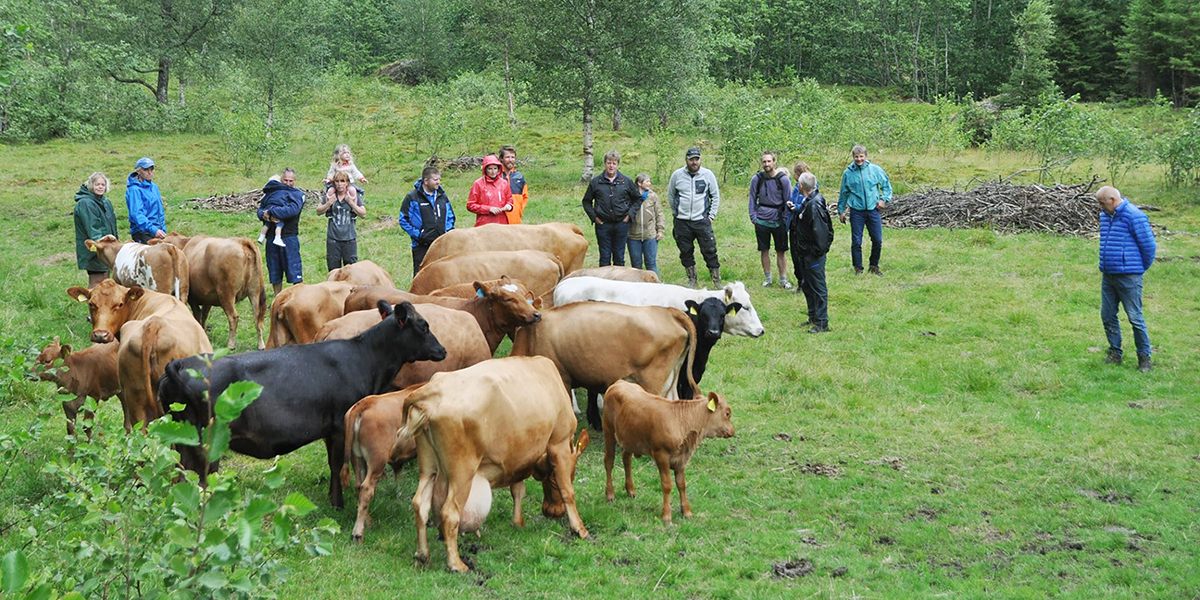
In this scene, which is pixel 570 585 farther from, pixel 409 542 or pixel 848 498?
pixel 848 498

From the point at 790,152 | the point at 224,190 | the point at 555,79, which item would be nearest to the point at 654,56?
the point at 555,79

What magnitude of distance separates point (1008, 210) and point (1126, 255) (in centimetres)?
915

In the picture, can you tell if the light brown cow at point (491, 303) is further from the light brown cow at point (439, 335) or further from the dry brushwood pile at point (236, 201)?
the dry brushwood pile at point (236, 201)

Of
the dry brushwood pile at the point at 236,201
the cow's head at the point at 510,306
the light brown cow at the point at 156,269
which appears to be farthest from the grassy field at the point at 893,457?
the dry brushwood pile at the point at 236,201

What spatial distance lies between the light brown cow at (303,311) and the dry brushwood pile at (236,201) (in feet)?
38.9

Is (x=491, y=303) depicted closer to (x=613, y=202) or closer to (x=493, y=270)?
(x=493, y=270)

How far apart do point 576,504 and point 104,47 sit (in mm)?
Result: 37273

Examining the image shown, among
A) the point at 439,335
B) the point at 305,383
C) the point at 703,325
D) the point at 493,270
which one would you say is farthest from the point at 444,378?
the point at 493,270

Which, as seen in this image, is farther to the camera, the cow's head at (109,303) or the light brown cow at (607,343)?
the cow's head at (109,303)

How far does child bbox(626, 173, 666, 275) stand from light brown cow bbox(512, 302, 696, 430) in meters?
5.49

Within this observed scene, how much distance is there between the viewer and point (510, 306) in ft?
27.7

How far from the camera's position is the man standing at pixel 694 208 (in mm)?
14242

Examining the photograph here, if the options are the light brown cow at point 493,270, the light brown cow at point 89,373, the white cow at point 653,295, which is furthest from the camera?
the light brown cow at point 493,270

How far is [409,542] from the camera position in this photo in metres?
6.53
